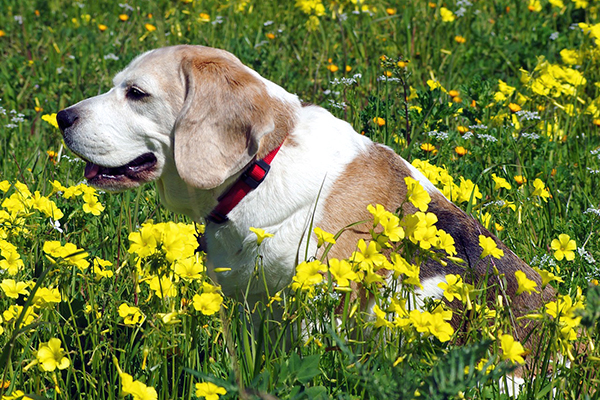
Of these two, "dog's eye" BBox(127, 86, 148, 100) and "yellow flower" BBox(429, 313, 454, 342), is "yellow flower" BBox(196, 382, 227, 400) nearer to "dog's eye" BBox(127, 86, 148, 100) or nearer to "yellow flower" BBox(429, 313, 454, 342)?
"yellow flower" BBox(429, 313, 454, 342)

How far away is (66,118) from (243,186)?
0.83 metres

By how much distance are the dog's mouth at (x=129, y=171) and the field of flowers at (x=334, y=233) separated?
Result: 0.17 metres

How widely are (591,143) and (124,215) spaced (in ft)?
9.64

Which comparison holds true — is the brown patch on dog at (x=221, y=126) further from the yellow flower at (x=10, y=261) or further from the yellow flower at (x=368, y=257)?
the yellow flower at (x=368, y=257)

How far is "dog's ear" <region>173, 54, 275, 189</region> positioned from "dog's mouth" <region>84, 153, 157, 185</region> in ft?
0.67

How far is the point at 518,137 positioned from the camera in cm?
413

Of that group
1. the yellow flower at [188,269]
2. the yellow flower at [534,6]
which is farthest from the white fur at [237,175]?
the yellow flower at [534,6]

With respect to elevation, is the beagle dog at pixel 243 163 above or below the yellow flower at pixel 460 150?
above

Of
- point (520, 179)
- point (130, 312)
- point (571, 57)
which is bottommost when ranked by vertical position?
point (520, 179)

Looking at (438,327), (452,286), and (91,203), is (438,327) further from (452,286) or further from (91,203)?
(91,203)

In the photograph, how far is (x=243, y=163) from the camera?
9.14ft

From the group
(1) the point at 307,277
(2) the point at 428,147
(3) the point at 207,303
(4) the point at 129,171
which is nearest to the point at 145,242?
(3) the point at 207,303

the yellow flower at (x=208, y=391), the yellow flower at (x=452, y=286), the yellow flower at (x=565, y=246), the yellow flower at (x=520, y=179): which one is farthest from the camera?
the yellow flower at (x=520, y=179)

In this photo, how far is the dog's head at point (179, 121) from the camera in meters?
2.79
